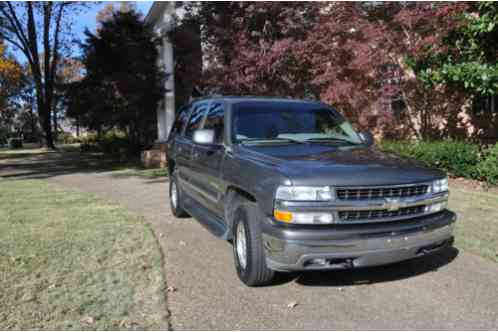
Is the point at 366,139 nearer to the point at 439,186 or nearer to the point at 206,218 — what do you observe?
the point at 439,186

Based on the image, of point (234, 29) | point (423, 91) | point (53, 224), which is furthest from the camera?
point (234, 29)

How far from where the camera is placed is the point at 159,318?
335 cm

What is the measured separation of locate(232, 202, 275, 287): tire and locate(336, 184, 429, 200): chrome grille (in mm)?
792

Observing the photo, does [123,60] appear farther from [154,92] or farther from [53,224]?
[53,224]

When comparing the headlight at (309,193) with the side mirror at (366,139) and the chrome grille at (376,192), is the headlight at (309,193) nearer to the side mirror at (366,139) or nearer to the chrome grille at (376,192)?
the chrome grille at (376,192)

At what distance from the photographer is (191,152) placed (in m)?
5.75

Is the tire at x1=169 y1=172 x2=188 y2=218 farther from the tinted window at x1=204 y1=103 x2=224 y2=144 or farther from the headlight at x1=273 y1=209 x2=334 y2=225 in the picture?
the headlight at x1=273 y1=209 x2=334 y2=225

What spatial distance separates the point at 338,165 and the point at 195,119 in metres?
3.03

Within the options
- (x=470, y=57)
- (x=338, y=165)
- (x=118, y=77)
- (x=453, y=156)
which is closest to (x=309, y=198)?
(x=338, y=165)

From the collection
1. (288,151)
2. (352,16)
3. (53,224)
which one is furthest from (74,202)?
(352,16)

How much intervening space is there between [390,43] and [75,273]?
862cm

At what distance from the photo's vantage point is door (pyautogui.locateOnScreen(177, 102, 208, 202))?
5.67 m

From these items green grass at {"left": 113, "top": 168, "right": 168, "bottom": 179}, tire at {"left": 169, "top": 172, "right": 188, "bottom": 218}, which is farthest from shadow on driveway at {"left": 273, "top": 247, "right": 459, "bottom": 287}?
green grass at {"left": 113, "top": 168, "right": 168, "bottom": 179}

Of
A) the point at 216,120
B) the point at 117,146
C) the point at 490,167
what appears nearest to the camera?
the point at 216,120
